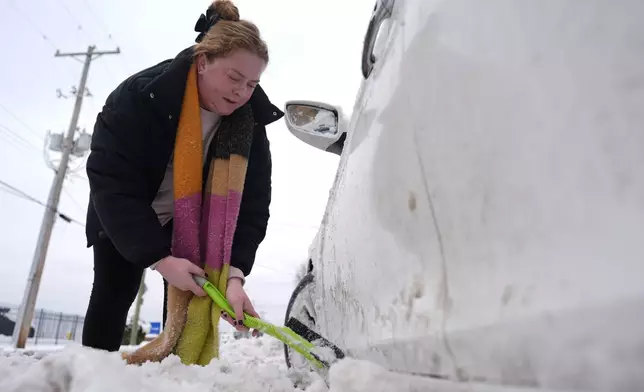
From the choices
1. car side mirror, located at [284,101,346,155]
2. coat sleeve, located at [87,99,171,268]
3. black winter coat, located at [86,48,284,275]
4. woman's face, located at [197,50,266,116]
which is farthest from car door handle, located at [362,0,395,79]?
coat sleeve, located at [87,99,171,268]

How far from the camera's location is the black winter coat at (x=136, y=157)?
173 centimetres

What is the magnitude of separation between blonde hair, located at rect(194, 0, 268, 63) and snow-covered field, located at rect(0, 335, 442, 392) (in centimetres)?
113

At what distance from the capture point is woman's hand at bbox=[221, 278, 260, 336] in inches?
72.0

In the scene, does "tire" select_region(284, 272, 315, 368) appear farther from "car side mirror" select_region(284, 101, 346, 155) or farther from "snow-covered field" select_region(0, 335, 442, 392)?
"car side mirror" select_region(284, 101, 346, 155)

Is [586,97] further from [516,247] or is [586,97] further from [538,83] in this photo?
[516,247]

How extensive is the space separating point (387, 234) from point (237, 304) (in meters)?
1.06

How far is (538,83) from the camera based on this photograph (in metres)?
0.58

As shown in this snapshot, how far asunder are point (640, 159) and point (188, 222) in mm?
1718

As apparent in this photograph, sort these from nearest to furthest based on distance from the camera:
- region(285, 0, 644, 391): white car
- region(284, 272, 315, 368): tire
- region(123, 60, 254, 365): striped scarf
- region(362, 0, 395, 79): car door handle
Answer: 1. region(285, 0, 644, 391): white car
2. region(362, 0, 395, 79): car door handle
3. region(123, 60, 254, 365): striped scarf
4. region(284, 272, 315, 368): tire

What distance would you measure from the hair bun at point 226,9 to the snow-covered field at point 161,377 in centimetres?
135

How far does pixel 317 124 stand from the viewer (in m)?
2.30

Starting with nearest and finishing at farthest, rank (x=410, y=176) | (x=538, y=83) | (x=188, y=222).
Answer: (x=538, y=83) < (x=410, y=176) < (x=188, y=222)

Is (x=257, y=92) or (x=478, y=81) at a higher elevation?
(x=257, y=92)

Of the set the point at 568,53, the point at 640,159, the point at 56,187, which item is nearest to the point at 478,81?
the point at 568,53
